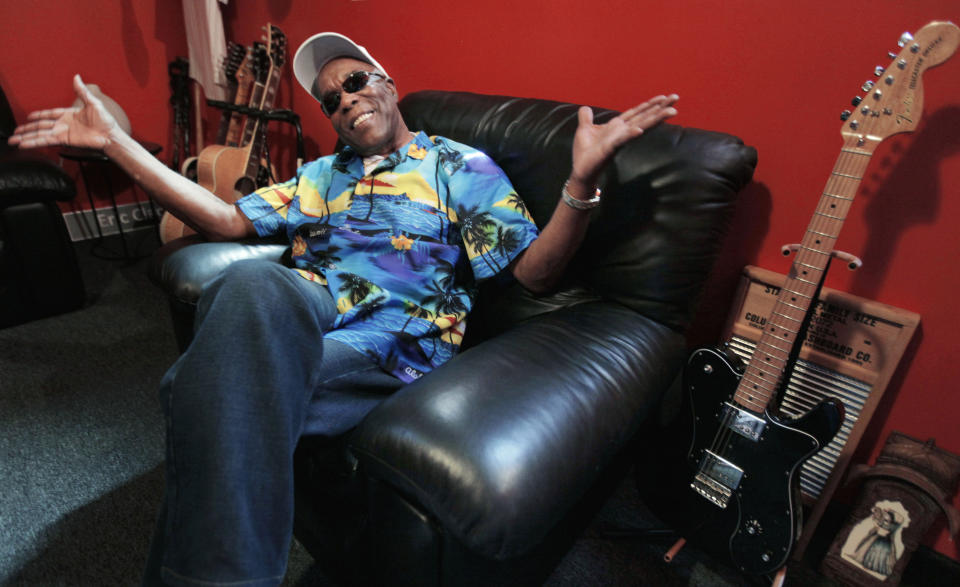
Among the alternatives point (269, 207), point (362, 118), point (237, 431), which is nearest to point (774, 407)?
point (237, 431)

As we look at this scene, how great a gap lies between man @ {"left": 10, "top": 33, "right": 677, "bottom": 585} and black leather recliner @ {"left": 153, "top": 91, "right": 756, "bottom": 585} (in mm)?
119

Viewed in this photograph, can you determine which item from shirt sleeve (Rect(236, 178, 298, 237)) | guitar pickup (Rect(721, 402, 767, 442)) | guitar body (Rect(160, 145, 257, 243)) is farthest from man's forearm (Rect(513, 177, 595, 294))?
guitar body (Rect(160, 145, 257, 243))

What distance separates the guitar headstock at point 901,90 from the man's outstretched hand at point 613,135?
1.06 feet

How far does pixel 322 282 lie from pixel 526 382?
719mm

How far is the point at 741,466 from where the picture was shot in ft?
3.33

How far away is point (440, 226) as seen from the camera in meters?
1.19

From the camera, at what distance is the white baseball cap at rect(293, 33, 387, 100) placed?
126cm

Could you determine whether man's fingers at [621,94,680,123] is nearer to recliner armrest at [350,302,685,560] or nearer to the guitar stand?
recliner armrest at [350,302,685,560]

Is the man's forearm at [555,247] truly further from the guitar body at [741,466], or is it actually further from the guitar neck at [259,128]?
the guitar neck at [259,128]

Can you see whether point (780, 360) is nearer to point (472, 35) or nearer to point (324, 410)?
point (324, 410)

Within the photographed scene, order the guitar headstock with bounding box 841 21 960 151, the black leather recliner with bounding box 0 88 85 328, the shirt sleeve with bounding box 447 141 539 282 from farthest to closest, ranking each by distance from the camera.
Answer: the black leather recliner with bounding box 0 88 85 328 → the shirt sleeve with bounding box 447 141 539 282 → the guitar headstock with bounding box 841 21 960 151

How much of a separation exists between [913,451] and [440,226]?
1.24 meters

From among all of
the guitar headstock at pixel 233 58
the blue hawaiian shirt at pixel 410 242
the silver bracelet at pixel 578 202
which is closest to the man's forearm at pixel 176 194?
the blue hawaiian shirt at pixel 410 242

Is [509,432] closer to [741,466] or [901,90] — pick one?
[741,466]
